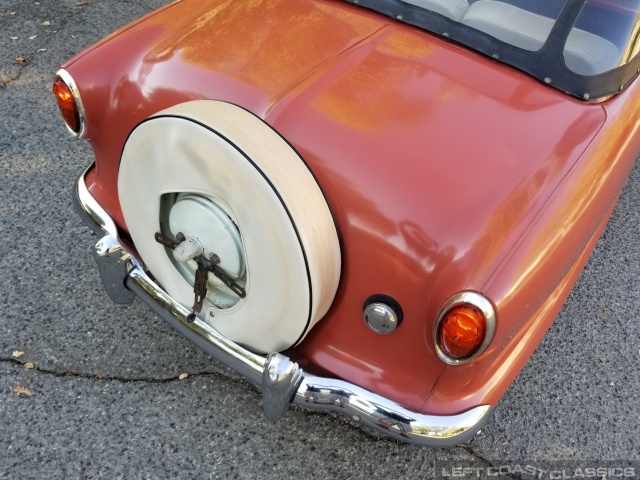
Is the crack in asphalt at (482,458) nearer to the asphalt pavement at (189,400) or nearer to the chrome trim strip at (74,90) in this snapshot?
the asphalt pavement at (189,400)

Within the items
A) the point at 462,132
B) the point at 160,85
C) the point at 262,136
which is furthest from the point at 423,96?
the point at 160,85

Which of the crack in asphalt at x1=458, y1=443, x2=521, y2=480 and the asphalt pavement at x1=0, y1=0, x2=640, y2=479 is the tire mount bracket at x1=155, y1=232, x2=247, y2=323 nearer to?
the asphalt pavement at x1=0, y1=0, x2=640, y2=479

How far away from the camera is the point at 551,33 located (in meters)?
1.93

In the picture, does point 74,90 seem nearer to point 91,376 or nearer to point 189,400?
point 91,376

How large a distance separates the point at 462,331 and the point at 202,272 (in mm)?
722

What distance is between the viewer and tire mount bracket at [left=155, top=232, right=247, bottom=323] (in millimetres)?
1670

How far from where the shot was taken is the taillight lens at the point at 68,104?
1.94 meters

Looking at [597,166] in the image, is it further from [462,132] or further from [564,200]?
[462,132]

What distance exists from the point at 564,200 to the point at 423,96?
1.60 ft

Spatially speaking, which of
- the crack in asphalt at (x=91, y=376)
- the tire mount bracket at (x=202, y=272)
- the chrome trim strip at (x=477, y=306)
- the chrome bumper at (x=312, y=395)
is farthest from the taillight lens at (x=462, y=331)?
the crack in asphalt at (x=91, y=376)

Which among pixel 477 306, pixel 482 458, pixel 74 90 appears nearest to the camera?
pixel 477 306

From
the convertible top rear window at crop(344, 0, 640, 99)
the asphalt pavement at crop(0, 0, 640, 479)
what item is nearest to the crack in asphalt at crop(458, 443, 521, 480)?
the asphalt pavement at crop(0, 0, 640, 479)

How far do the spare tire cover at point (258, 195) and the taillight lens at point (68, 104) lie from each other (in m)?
0.37

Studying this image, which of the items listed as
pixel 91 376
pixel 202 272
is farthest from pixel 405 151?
pixel 91 376
